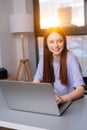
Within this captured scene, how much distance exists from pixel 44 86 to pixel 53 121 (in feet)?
0.60

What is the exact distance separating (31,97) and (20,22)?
2.34 meters

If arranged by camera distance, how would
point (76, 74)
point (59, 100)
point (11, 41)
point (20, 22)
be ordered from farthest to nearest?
point (11, 41)
point (20, 22)
point (76, 74)
point (59, 100)

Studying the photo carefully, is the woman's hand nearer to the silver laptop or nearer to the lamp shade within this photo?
the silver laptop

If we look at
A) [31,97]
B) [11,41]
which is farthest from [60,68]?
[11,41]

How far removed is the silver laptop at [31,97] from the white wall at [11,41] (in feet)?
7.61

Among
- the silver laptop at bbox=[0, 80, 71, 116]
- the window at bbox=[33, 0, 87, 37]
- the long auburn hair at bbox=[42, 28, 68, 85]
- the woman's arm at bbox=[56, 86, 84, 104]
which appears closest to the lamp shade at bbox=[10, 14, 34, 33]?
the window at bbox=[33, 0, 87, 37]

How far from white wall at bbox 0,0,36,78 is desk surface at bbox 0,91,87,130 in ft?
7.90

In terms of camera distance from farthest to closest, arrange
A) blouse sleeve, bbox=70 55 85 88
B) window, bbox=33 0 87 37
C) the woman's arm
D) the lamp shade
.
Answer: window, bbox=33 0 87 37, the lamp shade, blouse sleeve, bbox=70 55 85 88, the woman's arm

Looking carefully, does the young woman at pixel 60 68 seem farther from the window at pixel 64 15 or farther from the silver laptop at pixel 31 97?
the window at pixel 64 15

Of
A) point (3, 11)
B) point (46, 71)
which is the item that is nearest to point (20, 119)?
point (46, 71)

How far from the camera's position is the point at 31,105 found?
4.03 feet

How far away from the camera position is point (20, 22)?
3355mm

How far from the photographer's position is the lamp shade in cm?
335

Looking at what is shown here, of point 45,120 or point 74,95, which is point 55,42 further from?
point 45,120
